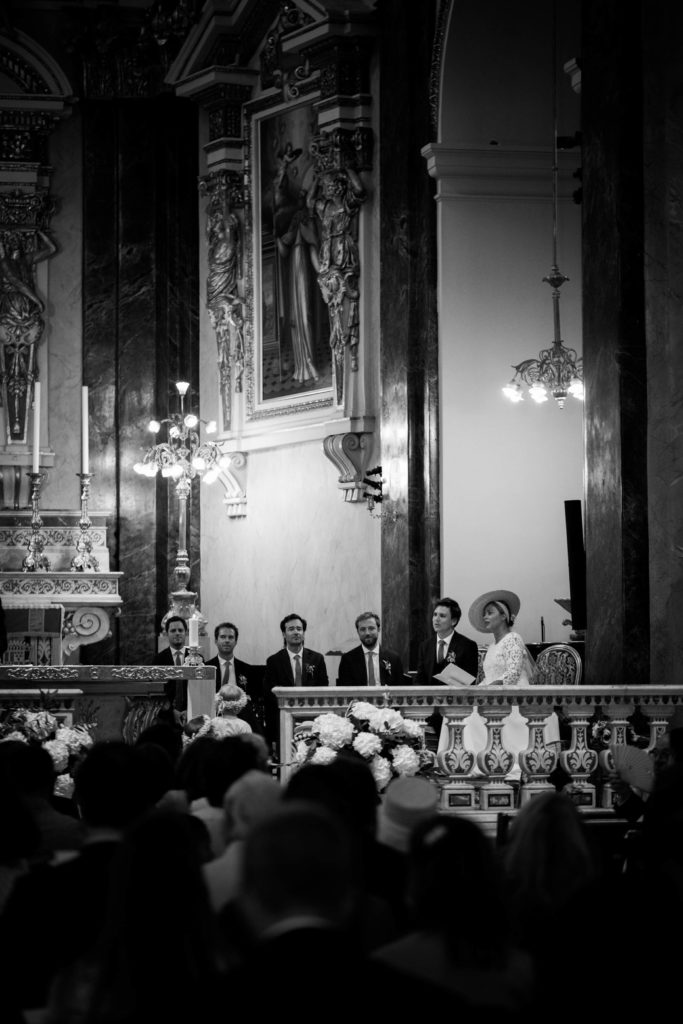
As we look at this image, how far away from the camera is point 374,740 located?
837 centimetres

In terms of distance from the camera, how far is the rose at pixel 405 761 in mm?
8422

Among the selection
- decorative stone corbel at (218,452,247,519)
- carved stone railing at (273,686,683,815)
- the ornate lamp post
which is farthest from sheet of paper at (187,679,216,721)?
decorative stone corbel at (218,452,247,519)

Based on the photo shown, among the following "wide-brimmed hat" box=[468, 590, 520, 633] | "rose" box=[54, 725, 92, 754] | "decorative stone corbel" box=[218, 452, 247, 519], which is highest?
"decorative stone corbel" box=[218, 452, 247, 519]

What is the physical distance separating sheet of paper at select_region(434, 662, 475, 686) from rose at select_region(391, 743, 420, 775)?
7.46 feet

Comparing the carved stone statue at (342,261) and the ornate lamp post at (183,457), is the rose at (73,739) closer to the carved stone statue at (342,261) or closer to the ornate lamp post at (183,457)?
the ornate lamp post at (183,457)

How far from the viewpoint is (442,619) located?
12.1m

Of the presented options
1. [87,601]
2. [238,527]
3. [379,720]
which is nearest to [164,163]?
[238,527]

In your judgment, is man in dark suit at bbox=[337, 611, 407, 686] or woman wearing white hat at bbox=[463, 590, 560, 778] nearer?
woman wearing white hat at bbox=[463, 590, 560, 778]

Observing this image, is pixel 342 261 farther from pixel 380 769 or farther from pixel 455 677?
pixel 380 769

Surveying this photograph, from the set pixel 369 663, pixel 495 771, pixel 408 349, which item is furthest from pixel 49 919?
pixel 408 349

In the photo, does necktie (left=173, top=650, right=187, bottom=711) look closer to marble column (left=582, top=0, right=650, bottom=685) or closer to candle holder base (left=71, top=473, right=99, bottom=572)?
marble column (left=582, top=0, right=650, bottom=685)

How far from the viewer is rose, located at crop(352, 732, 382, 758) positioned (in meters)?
8.32

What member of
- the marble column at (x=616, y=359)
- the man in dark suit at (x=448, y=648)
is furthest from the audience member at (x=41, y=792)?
the man in dark suit at (x=448, y=648)

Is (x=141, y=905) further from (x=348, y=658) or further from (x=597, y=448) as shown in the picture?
(x=348, y=658)
